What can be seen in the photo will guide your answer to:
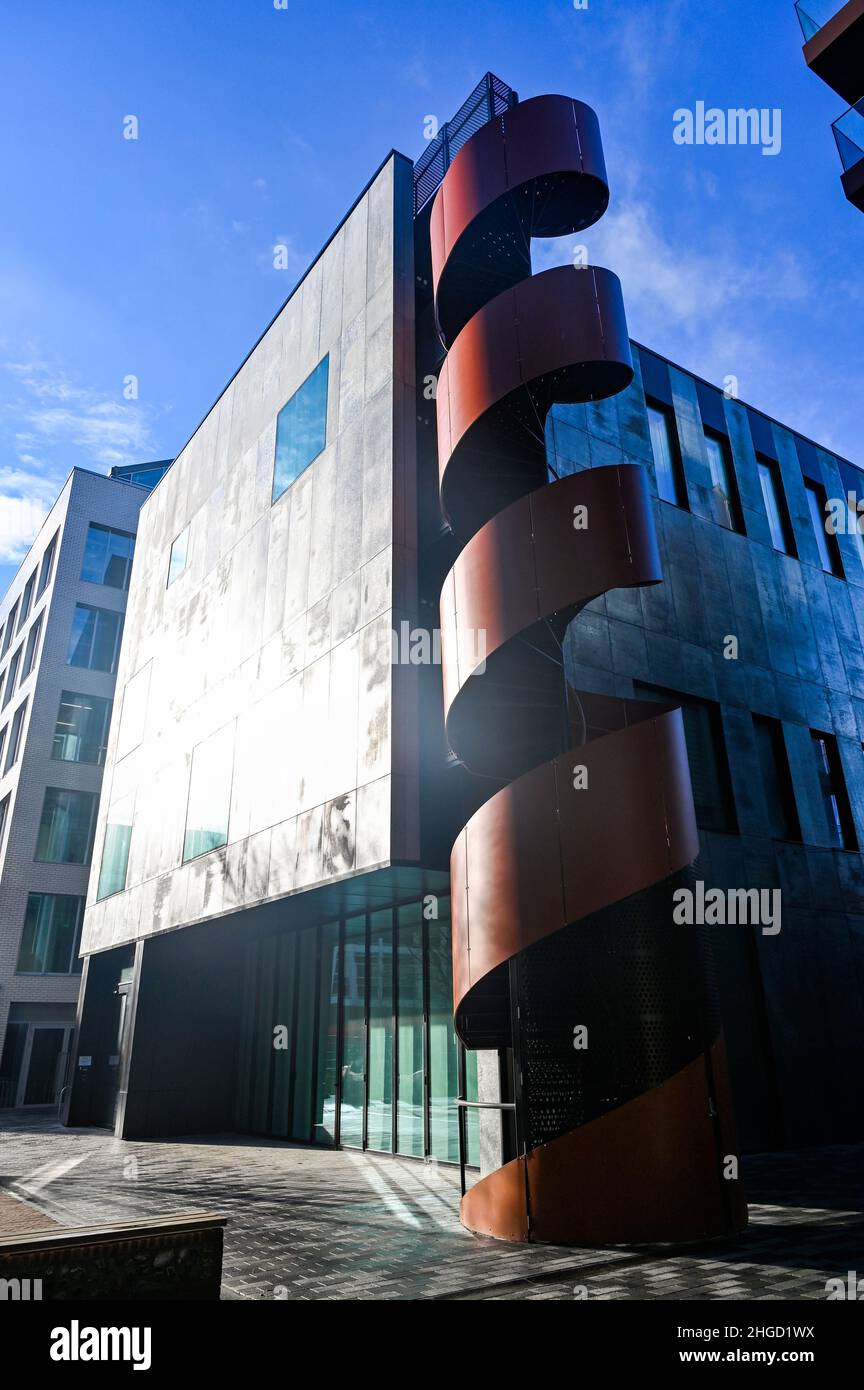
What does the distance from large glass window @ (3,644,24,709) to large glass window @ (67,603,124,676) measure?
6397 mm

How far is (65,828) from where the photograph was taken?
36719mm

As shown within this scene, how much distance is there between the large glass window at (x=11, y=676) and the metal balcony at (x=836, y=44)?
1614 inches

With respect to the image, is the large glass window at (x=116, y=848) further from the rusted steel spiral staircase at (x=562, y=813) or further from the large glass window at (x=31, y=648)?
the large glass window at (x=31, y=648)

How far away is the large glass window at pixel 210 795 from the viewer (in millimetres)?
18500

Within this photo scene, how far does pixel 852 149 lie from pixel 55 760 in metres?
34.9

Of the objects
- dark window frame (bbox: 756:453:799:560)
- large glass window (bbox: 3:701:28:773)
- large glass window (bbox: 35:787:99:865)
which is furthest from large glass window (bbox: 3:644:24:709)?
dark window frame (bbox: 756:453:799:560)

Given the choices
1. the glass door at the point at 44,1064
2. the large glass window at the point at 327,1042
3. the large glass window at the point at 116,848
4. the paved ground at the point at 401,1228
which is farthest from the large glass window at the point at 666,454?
the glass door at the point at 44,1064

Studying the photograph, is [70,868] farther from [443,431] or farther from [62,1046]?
[443,431]

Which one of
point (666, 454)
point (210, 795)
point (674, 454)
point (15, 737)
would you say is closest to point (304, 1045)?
point (210, 795)

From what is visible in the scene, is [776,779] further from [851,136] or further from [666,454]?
[851,136]

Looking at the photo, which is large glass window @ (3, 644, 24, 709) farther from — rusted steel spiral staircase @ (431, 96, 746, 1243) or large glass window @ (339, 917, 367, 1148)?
rusted steel spiral staircase @ (431, 96, 746, 1243)

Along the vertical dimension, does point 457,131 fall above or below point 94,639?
below

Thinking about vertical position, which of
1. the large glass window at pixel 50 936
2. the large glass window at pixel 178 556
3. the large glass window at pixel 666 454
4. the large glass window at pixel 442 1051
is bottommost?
the large glass window at pixel 442 1051

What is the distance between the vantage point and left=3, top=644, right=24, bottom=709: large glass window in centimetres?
4416
